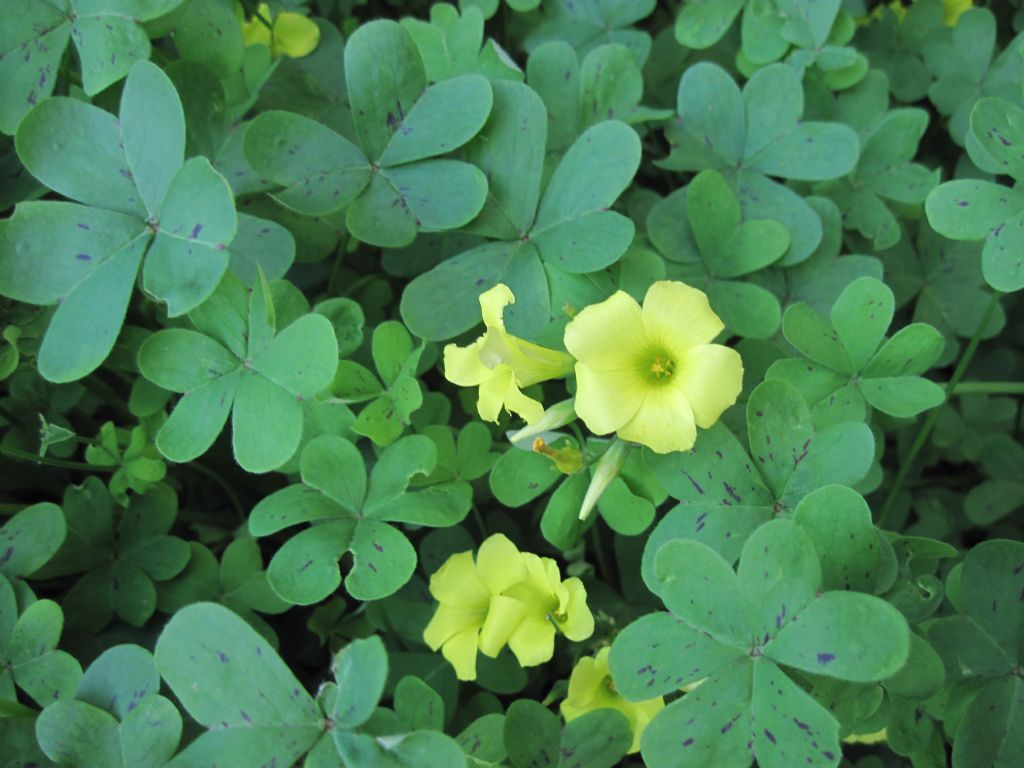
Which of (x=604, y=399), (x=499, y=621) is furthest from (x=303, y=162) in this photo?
(x=499, y=621)

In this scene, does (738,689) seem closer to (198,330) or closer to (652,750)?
(652,750)

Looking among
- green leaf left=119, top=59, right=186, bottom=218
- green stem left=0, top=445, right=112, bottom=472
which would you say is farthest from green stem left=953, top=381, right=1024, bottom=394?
green stem left=0, top=445, right=112, bottom=472

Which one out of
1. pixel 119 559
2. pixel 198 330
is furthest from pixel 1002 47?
pixel 119 559

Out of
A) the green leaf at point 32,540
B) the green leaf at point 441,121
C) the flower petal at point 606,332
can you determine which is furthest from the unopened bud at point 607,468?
the green leaf at point 32,540

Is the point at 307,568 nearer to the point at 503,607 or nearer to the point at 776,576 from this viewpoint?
the point at 503,607

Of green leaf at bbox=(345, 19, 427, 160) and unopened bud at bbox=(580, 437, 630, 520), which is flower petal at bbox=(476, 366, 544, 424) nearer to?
unopened bud at bbox=(580, 437, 630, 520)

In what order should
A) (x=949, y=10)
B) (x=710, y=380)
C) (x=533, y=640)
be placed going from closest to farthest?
1. (x=710, y=380)
2. (x=533, y=640)
3. (x=949, y=10)

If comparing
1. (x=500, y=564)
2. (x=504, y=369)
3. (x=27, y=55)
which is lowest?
(x=500, y=564)
